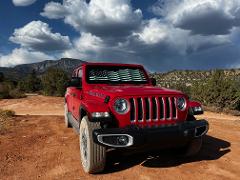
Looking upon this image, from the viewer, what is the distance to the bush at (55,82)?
2800 centimetres

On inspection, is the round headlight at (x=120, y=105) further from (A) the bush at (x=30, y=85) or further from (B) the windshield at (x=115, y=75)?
(A) the bush at (x=30, y=85)

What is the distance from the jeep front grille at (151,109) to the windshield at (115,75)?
1796 millimetres

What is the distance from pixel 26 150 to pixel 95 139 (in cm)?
274

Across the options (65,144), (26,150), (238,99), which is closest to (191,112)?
(65,144)

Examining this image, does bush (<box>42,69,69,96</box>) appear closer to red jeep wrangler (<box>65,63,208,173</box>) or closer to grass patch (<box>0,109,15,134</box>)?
grass patch (<box>0,109,15,134</box>)

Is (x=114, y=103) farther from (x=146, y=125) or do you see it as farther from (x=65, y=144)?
(x=65, y=144)

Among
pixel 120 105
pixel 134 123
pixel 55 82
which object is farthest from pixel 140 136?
pixel 55 82

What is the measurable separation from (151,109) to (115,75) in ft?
6.79

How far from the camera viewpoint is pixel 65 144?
6770 millimetres

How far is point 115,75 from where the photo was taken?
643 centimetres

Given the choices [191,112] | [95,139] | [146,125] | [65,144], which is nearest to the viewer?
[95,139]

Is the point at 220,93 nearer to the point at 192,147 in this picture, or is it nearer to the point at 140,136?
the point at 192,147

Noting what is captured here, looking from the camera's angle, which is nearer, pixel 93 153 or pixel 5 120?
pixel 93 153

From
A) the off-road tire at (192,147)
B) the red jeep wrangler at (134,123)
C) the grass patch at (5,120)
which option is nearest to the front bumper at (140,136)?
the red jeep wrangler at (134,123)
